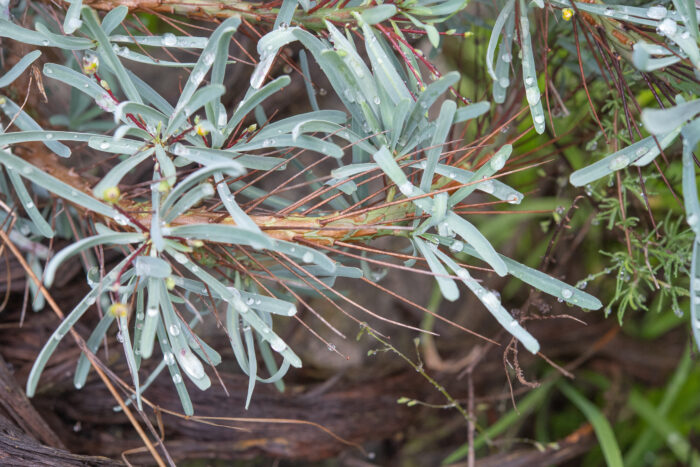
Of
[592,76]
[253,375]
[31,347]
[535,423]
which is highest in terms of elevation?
[592,76]

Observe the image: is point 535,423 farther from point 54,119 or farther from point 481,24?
point 54,119

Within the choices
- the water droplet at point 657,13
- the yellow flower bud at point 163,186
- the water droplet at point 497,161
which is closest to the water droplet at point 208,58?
the yellow flower bud at point 163,186

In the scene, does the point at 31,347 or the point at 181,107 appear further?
Answer: the point at 31,347

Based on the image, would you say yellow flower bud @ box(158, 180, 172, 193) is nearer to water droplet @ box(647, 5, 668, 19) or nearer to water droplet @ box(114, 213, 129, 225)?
water droplet @ box(114, 213, 129, 225)

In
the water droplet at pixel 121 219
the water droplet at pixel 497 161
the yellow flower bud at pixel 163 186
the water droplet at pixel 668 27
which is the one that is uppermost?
the water droplet at pixel 668 27

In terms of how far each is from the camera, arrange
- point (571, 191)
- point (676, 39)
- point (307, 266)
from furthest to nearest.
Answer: point (571, 191)
point (307, 266)
point (676, 39)

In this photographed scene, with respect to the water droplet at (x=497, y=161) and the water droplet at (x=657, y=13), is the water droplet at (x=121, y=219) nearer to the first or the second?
the water droplet at (x=497, y=161)

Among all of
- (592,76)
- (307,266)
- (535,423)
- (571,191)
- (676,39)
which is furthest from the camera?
(535,423)

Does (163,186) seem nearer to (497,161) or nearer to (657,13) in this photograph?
(497,161)

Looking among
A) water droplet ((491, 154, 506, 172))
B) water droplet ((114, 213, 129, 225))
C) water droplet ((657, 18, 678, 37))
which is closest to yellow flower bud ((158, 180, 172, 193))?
water droplet ((114, 213, 129, 225))

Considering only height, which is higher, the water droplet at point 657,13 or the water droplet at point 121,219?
the water droplet at point 657,13

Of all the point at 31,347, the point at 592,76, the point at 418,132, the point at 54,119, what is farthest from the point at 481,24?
the point at 31,347
